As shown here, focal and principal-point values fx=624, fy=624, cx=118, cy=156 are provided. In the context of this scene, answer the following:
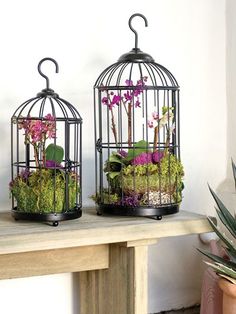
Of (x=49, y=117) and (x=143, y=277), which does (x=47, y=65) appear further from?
(x=143, y=277)

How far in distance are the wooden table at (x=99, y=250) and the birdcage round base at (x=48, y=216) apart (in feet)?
0.05

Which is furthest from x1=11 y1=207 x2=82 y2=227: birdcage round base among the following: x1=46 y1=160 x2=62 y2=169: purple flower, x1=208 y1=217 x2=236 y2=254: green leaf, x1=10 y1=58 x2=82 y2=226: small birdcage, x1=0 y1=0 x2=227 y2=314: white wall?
x1=208 y1=217 x2=236 y2=254: green leaf

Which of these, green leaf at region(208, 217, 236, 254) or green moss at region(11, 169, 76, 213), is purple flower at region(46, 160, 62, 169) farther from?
green leaf at region(208, 217, 236, 254)

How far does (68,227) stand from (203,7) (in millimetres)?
899

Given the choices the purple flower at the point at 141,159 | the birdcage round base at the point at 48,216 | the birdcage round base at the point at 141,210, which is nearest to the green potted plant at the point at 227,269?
the birdcage round base at the point at 141,210

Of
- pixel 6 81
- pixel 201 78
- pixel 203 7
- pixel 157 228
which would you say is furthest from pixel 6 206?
pixel 203 7

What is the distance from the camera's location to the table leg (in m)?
1.50

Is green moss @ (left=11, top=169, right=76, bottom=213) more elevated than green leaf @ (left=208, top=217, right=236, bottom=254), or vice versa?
green moss @ (left=11, top=169, right=76, bottom=213)

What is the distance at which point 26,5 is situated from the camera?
166 cm

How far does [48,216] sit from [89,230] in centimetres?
11

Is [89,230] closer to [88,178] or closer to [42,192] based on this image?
[42,192]

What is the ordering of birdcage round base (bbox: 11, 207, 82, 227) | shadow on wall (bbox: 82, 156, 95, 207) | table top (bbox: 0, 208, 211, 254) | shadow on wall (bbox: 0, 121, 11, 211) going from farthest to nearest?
shadow on wall (bbox: 82, 156, 95, 207) → shadow on wall (bbox: 0, 121, 11, 211) → birdcage round base (bbox: 11, 207, 82, 227) → table top (bbox: 0, 208, 211, 254)

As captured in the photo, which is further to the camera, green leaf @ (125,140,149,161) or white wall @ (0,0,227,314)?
white wall @ (0,0,227,314)

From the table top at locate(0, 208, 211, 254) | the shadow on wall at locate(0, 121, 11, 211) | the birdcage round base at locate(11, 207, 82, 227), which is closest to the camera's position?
the table top at locate(0, 208, 211, 254)
